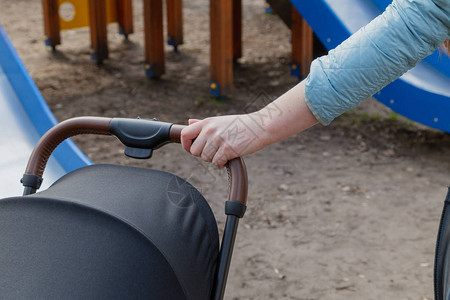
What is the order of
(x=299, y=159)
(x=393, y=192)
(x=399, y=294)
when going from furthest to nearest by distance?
(x=299, y=159), (x=393, y=192), (x=399, y=294)

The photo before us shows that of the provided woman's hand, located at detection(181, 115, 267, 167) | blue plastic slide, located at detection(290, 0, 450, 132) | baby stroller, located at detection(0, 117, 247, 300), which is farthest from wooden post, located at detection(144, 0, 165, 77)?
woman's hand, located at detection(181, 115, 267, 167)

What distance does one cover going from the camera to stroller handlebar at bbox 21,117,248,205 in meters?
1.29

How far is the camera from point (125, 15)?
590cm

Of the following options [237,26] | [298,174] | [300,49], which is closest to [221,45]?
[300,49]

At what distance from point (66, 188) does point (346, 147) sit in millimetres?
2801

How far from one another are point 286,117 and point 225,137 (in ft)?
0.44

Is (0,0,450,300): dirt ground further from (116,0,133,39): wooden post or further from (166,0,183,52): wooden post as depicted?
(116,0,133,39): wooden post

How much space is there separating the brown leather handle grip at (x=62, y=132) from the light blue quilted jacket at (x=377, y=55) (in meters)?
0.51

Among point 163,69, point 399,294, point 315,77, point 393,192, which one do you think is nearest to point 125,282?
point 315,77

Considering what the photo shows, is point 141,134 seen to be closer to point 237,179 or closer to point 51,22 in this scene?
point 237,179

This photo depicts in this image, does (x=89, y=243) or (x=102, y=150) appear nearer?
(x=89, y=243)

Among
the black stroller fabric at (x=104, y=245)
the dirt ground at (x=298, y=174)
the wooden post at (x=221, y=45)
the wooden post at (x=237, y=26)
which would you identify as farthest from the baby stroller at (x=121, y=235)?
the wooden post at (x=237, y=26)

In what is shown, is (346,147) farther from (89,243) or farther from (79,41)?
(79,41)

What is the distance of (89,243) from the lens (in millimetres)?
1125
